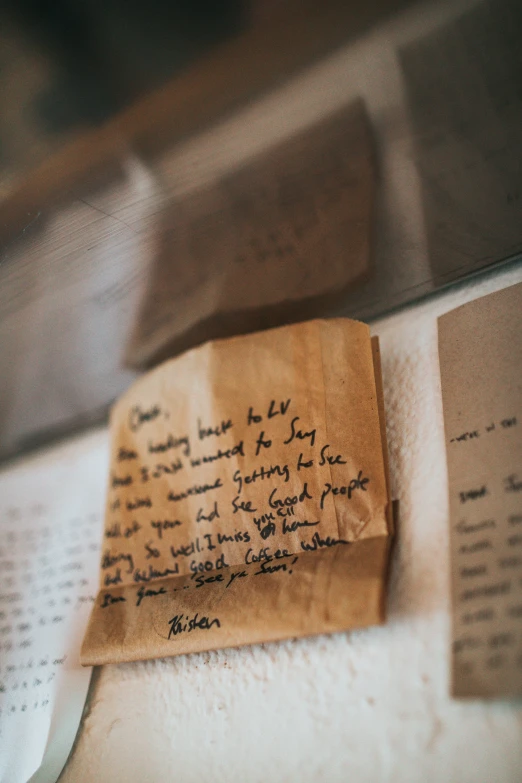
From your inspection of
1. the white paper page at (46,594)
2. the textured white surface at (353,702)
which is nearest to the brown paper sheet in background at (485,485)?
the textured white surface at (353,702)

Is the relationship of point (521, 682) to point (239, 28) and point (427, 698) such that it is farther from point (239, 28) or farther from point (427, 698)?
point (239, 28)

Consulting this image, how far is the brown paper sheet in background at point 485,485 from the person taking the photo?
24cm

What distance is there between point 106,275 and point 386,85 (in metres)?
0.19

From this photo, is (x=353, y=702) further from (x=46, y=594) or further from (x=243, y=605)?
(x=46, y=594)

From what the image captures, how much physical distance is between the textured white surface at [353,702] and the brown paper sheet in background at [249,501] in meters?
0.02

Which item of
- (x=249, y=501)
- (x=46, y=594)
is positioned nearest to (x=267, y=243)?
(x=249, y=501)

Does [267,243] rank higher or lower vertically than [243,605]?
higher

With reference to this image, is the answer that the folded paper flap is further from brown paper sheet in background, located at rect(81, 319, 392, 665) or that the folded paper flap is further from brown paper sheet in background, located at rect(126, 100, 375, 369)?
brown paper sheet in background, located at rect(126, 100, 375, 369)

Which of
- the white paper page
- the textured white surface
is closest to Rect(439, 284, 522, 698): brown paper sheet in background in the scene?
the textured white surface

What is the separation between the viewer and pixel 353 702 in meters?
0.27

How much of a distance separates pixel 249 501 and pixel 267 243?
0.55 feet

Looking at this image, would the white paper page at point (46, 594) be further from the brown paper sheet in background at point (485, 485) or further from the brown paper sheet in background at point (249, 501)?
the brown paper sheet in background at point (485, 485)

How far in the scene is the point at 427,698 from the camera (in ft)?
0.82

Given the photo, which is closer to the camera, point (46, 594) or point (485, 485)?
point (485, 485)
